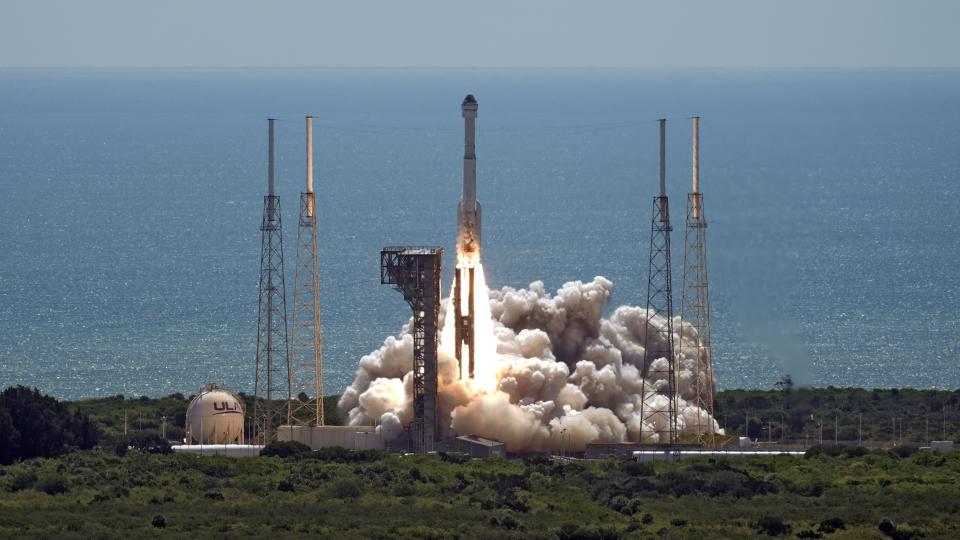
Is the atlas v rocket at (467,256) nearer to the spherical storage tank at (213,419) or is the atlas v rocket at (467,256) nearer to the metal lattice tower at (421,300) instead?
the metal lattice tower at (421,300)

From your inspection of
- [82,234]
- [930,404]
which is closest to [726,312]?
[930,404]

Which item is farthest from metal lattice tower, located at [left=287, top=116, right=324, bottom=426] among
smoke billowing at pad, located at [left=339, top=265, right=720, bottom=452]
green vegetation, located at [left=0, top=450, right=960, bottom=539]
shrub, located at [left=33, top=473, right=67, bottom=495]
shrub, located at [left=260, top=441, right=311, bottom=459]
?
shrub, located at [left=33, top=473, right=67, bottom=495]

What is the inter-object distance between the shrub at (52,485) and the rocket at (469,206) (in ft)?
57.8

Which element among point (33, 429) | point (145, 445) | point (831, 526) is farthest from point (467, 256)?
point (831, 526)

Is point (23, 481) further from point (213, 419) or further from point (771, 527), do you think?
point (771, 527)

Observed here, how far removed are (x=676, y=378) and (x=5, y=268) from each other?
9288cm

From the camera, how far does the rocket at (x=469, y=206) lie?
282ft

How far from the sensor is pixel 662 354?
93.6 meters

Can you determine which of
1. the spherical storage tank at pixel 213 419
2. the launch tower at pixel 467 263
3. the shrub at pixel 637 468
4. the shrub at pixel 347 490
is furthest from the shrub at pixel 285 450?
the shrub at pixel 637 468

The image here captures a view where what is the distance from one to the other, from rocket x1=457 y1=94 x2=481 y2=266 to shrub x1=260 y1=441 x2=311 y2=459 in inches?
357

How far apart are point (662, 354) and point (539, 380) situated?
790cm

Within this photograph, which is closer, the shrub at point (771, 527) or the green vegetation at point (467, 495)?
the shrub at point (771, 527)

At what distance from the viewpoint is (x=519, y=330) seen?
3686 inches

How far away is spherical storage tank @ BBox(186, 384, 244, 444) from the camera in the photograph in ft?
283
